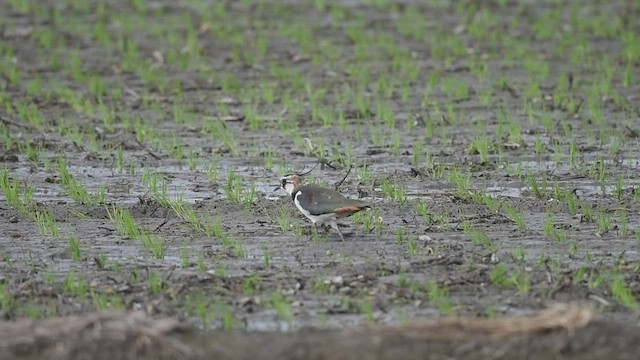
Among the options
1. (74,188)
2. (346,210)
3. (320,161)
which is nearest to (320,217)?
(346,210)

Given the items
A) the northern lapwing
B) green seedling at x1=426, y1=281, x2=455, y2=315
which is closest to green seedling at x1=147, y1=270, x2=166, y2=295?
the northern lapwing

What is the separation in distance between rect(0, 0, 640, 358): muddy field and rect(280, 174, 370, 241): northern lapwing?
0.19m

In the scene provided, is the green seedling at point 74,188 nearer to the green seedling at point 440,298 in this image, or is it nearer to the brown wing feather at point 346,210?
the brown wing feather at point 346,210

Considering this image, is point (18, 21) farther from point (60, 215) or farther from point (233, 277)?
point (233, 277)

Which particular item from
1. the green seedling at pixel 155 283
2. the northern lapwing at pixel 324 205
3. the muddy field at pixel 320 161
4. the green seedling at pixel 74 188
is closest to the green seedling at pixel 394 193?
the muddy field at pixel 320 161

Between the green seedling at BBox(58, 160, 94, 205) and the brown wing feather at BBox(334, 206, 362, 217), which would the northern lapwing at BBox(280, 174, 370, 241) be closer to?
the brown wing feather at BBox(334, 206, 362, 217)

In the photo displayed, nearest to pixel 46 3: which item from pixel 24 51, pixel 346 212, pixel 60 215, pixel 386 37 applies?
pixel 24 51

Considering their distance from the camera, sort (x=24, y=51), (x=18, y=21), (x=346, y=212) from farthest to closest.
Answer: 1. (x=18, y=21)
2. (x=24, y=51)
3. (x=346, y=212)

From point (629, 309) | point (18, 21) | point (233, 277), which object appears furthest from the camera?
point (18, 21)

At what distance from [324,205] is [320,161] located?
2410 mm

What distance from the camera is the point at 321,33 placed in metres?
18.5

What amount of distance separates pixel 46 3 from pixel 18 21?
1.74 meters

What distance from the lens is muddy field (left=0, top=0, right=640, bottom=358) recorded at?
7.64 m

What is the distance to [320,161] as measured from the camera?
11.0m
